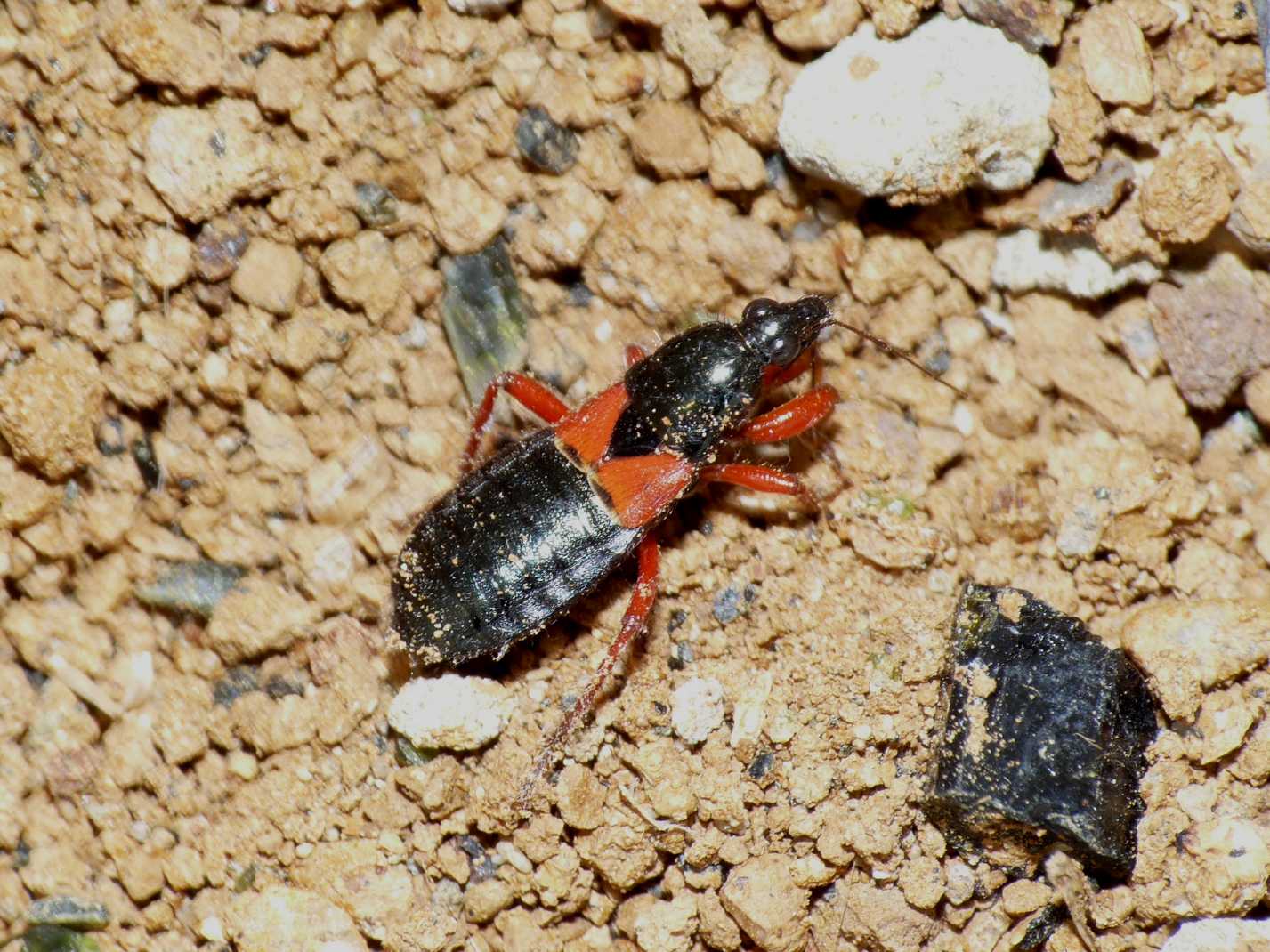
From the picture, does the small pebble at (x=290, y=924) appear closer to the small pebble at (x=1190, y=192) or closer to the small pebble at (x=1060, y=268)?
the small pebble at (x=1060, y=268)

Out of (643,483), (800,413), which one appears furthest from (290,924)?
(800,413)

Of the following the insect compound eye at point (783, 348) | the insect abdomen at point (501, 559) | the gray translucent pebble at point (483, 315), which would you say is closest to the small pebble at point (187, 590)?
the insect abdomen at point (501, 559)

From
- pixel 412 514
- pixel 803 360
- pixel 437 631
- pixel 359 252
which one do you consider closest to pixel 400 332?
pixel 359 252

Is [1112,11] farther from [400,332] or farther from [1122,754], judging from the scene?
[400,332]

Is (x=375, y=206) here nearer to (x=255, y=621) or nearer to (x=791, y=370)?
(x=255, y=621)

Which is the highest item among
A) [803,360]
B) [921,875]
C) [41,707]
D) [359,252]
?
[359,252]
